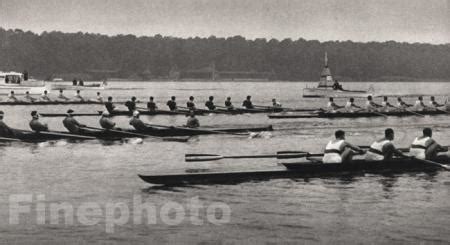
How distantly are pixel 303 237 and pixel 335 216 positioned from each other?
7.65 ft

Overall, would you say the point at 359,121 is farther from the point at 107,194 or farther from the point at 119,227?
the point at 119,227

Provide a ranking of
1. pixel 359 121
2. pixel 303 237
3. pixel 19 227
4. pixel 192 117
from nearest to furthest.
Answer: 1. pixel 303 237
2. pixel 19 227
3. pixel 192 117
4. pixel 359 121

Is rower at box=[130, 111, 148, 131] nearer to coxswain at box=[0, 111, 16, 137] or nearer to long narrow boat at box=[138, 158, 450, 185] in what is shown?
coxswain at box=[0, 111, 16, 137]

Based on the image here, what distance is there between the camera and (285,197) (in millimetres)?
19562

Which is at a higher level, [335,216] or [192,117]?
[192,117]

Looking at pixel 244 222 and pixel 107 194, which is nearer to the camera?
pixel 244 222

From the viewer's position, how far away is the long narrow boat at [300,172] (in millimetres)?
20203

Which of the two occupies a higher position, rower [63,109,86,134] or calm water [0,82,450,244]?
rower [63,109,86,134]

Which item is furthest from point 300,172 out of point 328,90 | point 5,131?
point 328,90

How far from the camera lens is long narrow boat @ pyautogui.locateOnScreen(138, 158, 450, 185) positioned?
20203 millimetres

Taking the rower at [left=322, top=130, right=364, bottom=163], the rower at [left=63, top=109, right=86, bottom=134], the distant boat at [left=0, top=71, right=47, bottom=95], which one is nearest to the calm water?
the rower at [left=322, top=130, right=364, bottom=163]

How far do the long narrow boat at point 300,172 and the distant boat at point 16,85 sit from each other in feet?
236

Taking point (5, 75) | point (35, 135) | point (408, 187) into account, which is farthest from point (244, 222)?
point (5, 75)

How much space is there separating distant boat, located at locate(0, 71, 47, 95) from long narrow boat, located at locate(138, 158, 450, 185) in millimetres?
71988
